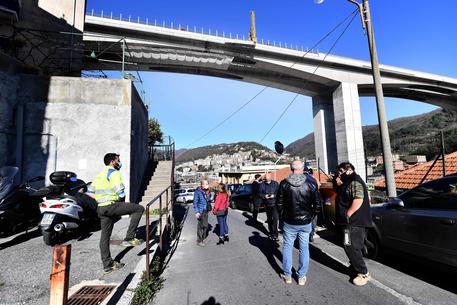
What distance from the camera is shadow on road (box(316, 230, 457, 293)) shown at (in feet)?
11.5

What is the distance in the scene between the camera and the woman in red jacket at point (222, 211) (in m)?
6.30

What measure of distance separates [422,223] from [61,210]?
604cm

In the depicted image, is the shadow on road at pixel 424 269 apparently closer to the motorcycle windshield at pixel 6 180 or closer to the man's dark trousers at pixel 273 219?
the man's dark trousers at pixel 273 219

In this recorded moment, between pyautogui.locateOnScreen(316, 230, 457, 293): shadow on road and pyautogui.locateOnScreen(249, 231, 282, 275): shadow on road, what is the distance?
6.16 ft

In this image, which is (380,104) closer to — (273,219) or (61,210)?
(273,219)

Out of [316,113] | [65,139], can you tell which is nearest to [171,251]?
[65,139]

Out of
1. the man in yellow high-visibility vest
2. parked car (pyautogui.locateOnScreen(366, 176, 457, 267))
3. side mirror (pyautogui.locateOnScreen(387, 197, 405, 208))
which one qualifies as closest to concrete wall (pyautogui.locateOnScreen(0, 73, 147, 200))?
the man in yellow high-visibility vest

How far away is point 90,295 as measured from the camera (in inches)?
127

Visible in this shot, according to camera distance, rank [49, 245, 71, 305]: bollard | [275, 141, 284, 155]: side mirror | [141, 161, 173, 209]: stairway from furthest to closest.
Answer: [275, 141, 284, 155]: side mirror → [141, 161, 173, 209]: stairway → [49, 245, 71, 305]: bollard

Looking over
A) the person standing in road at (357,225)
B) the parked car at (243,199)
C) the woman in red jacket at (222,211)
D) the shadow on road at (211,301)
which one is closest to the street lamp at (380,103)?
the person standing in road at (357,225)

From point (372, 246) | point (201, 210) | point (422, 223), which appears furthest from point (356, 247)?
point (201, 210)

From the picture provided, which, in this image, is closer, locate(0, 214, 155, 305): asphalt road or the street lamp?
locate(0, 214, 155, 305): asphalt road

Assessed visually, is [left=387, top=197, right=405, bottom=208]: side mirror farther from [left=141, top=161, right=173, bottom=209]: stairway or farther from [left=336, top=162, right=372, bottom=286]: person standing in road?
[left=141, top=161, right=173, bottom=209]: stairway

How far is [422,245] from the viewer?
373 cm
